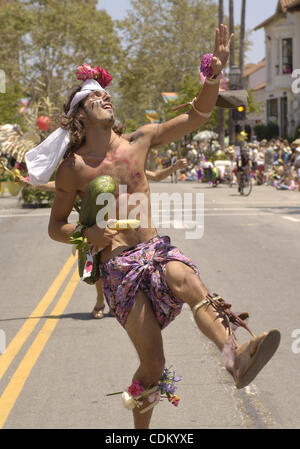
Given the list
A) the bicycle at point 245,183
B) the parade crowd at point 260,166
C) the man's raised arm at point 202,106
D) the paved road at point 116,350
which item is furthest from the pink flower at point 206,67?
the parade crowd at point 260,166

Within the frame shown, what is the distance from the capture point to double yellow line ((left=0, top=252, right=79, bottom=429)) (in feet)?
20.5

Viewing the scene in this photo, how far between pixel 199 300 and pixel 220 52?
4.71ft

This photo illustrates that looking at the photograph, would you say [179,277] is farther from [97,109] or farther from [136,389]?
[97,109]

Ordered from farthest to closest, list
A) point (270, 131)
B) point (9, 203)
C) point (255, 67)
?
point (255, 67)
point (270, 131)
point (9, 203)

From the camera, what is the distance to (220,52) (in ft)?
15.1

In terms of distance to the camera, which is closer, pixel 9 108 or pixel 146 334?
pixel 146 334

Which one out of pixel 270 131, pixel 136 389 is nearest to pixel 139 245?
pixel 136 389

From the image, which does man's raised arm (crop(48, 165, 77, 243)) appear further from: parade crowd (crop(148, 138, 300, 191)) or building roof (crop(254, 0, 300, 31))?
building roof (crop(254, 0, 300, 31))

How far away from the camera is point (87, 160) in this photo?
15.3 feet

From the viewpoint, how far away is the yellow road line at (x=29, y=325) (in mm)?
7438

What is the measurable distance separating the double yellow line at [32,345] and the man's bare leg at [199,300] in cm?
202

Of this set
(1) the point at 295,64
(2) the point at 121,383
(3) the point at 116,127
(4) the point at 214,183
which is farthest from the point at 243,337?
(1) the point at 295,64

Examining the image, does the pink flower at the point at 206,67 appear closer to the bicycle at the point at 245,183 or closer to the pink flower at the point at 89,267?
the pink flower at the point at 89,267

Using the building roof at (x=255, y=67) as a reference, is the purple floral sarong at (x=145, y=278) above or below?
below
